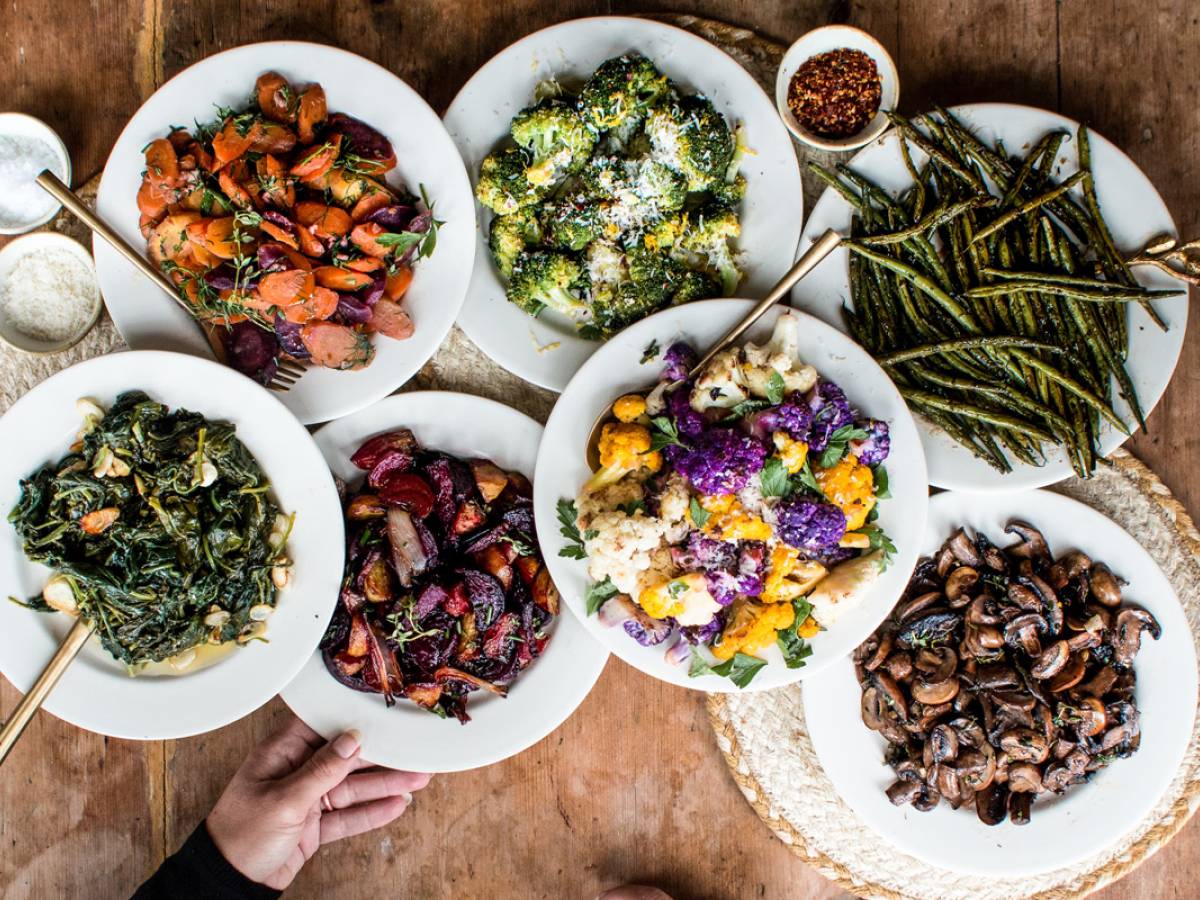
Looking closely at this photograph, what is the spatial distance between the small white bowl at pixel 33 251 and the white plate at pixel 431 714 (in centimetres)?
91

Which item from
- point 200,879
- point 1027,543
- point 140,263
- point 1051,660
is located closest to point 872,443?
point 1027,543

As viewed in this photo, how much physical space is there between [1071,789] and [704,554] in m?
1.70

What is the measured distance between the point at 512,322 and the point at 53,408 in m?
1.48

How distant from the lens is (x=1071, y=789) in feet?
10.7

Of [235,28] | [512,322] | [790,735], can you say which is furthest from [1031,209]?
[235,28]

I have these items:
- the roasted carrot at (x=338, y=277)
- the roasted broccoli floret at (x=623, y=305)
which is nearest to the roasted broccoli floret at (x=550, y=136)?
the roasted broccoli floret at (x=623, y=305)

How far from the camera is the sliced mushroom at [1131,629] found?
3146 millimetres

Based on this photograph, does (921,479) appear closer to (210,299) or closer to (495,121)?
(495,121)

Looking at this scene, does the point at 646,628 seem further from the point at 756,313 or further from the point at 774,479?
the point at 756,313

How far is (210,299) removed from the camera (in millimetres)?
2844

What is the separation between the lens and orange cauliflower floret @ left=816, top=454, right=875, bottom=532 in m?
2.80

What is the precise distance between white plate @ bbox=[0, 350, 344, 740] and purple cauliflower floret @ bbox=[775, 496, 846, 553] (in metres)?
1.43

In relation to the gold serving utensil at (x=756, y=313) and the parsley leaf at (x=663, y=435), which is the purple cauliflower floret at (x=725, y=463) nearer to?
the parsley leaf at (x=663, y=435)

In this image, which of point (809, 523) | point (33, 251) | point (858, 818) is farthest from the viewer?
point (858, 818)
